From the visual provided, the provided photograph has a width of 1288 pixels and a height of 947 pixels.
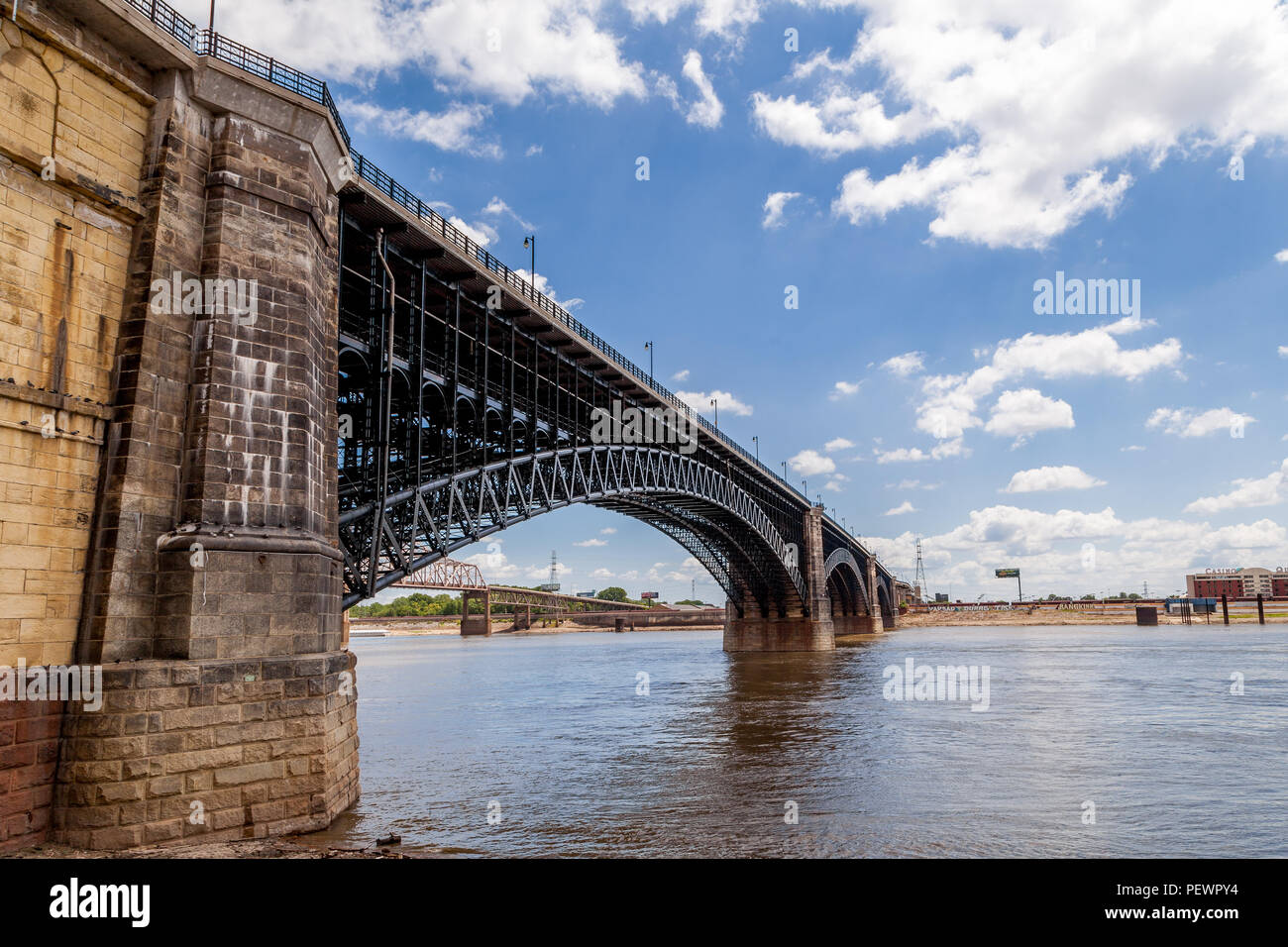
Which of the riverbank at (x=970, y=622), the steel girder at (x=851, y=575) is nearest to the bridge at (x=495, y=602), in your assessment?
the riverbank at (x=970, y=622)

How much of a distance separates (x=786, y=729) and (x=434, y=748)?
1202 cm

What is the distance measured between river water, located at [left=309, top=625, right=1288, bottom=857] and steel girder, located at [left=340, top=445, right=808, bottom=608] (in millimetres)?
5897

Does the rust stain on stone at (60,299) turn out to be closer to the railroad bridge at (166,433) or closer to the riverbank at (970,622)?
the railroad bridge at (166,433)

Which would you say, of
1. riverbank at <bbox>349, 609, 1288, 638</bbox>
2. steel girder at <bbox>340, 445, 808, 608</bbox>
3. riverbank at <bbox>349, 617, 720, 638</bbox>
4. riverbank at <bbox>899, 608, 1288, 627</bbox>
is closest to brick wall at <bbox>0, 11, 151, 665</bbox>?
steel girder at <bbox>340, 445, 808, 608</bbox>

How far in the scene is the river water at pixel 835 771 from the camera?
1469 centimetres

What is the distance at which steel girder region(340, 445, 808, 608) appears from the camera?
25.0m

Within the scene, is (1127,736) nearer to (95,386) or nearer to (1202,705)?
(1202,705)

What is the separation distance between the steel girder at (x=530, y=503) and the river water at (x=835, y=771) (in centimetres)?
590

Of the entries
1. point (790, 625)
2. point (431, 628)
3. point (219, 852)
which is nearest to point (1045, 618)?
point (790, 625)

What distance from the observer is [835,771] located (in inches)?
834

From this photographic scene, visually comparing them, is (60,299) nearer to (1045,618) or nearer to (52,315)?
(52,315)

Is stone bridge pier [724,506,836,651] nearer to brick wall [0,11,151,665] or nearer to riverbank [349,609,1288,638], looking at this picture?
riverbank [349,609,1288,638]

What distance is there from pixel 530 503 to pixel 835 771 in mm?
17875

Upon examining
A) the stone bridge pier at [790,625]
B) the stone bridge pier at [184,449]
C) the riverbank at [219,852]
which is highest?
the stone bridge pier at [184,449]
